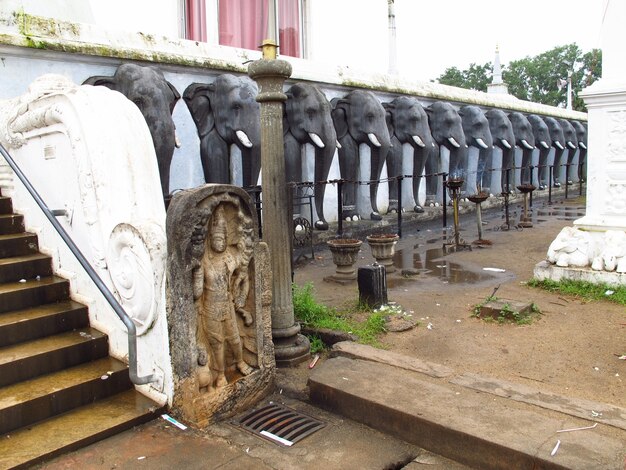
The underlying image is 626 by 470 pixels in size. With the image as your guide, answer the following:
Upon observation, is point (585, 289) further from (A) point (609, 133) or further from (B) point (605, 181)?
(A) point (609, 133)

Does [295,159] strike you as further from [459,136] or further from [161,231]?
[161,231]

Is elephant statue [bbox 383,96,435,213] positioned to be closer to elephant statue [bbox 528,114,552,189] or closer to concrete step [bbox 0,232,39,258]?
elephant statue [bbox 528,114,552,189]

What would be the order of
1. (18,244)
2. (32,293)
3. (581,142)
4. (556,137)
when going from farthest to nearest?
(581,142) < (556,137) < (18,244) < (32,293)

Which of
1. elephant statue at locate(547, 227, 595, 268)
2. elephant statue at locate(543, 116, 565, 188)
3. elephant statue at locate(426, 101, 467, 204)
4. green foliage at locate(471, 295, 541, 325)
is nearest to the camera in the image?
green foliage at locate(471, 295, 541, 325)

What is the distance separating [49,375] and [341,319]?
98.2 inches

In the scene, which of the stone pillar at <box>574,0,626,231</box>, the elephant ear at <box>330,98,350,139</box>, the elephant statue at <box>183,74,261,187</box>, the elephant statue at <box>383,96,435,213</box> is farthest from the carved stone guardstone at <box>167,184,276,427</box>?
the elephant statue at <box>383,96,435,213</box>

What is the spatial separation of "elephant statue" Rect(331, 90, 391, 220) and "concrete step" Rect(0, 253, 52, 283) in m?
7.23

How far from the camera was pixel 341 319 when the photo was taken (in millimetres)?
5301

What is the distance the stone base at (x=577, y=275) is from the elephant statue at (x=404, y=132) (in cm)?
618

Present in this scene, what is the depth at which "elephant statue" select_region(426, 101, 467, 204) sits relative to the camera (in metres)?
14.0

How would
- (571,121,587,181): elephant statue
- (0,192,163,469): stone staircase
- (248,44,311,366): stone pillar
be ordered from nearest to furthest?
(0,192,163,469): stone staircase < (248,44,311,366): stone pillar < (571,121,587,181): elephant statue

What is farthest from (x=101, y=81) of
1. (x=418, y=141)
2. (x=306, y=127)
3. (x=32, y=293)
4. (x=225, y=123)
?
(x=418, y=141)

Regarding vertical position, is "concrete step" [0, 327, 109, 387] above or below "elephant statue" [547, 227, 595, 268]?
below

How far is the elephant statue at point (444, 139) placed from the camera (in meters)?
14.0
